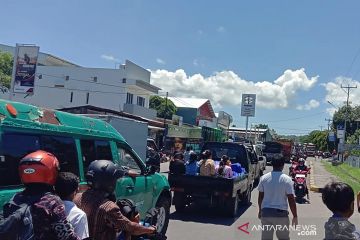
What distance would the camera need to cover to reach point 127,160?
7.06 m

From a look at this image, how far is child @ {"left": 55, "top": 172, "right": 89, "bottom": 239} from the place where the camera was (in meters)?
3.00

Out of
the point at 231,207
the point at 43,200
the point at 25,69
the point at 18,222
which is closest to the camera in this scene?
the point at 18,222

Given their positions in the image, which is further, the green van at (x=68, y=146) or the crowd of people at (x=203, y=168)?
the crowd of people at (x=203, y=168)

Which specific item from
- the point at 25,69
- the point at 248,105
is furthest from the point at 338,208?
the point at 248,105

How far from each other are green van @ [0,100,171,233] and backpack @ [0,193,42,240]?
1.51 meters

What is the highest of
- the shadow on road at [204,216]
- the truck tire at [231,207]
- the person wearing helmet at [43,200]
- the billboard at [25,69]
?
the billboard at [25,69]

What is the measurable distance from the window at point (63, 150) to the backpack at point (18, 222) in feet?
6.75

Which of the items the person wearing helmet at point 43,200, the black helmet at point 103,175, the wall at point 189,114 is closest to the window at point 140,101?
the wall at point 189,114

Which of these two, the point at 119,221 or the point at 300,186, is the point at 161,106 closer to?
the point at 300,186

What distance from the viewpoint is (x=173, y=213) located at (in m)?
11.0

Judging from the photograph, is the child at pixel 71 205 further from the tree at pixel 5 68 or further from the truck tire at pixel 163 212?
the tree at pixel 5 68

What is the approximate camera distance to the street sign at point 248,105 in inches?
1886

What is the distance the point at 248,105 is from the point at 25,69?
28346mm

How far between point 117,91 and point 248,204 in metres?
29.5
